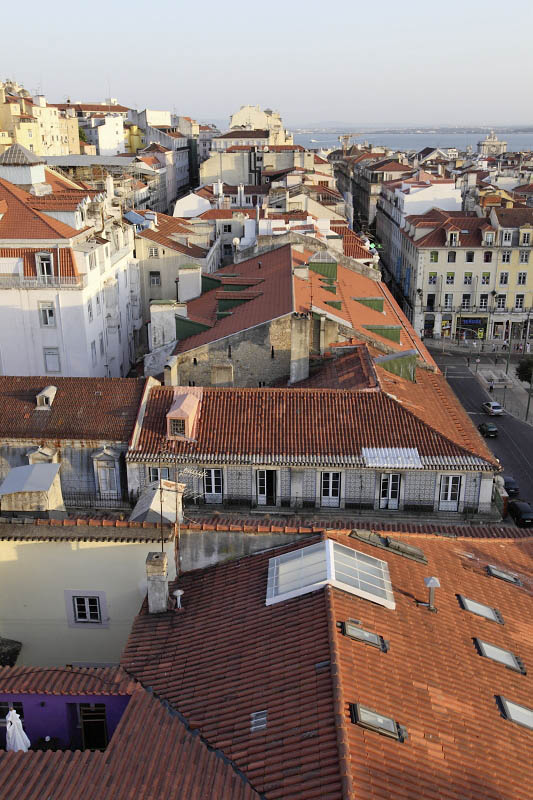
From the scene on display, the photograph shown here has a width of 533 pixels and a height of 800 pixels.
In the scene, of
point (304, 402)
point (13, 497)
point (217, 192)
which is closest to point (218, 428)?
point (304, 402)

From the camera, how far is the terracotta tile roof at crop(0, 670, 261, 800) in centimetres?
1148

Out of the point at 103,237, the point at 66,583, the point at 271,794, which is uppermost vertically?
the point at 103,237

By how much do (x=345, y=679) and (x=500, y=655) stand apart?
4231 mm

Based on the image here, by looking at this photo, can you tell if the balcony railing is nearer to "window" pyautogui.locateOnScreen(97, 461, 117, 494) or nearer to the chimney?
"window" pyautogui.locateOnScreen(97, 461, 117, 494)

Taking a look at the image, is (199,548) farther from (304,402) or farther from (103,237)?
(103,237)

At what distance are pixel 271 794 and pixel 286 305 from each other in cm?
2588

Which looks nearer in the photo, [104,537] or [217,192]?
[104,537]

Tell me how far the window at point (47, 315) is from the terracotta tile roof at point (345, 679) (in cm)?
2480

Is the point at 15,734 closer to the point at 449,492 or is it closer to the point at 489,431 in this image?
the point at 449,492

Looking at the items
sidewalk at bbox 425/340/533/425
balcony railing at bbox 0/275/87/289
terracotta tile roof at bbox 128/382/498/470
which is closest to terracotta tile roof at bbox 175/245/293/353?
terracotta tile roof at bbox 128/382/498/470

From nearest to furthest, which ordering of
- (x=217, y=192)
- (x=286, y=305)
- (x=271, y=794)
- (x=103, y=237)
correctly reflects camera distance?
1. (x=271, y=794)
2. (x=286, y=305)
3. (x=103, y=237)
4. (x=217, y=192)

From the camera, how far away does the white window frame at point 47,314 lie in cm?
3994

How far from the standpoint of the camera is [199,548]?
61.5ft

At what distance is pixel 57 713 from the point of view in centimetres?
1445
